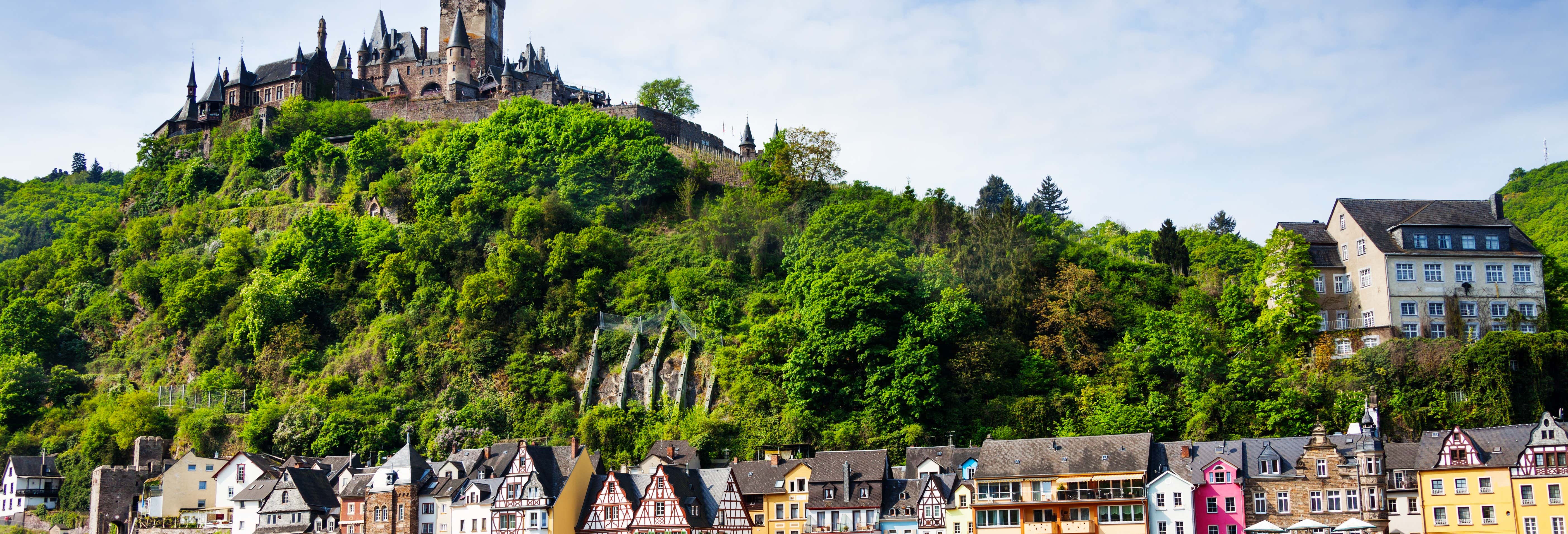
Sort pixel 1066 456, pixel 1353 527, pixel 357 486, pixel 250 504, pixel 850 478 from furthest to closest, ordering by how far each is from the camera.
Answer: pixel 250 504 < pixel 357 486 < pixel 850 478 < pixel 1066 456 < pixel 1353 527

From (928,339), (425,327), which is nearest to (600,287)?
(425,327)

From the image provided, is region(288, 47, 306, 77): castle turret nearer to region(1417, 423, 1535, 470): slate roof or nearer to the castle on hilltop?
the castle on hilltop

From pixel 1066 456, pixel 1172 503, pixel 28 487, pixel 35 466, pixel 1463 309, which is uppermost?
pixel 1463 309

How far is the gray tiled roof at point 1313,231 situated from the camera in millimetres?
58438

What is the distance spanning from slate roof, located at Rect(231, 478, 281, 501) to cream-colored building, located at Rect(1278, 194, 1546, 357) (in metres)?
41.5

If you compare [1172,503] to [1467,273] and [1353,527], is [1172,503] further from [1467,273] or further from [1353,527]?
[1467,273]

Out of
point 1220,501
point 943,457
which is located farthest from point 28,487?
point 1220,501

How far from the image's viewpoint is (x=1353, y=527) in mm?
42156

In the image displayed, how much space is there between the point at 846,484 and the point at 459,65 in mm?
52033

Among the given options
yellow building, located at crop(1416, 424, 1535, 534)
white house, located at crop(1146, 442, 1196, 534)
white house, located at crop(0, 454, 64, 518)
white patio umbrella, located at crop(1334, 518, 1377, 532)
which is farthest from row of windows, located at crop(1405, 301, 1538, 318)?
white house, located at crop(0, 454, 64, 518)

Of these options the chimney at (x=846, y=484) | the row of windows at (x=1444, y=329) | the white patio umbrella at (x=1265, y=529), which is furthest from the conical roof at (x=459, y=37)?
the white patio umbrella at (x=1265, y=529)

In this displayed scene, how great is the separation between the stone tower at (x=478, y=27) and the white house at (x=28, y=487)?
39314 mm

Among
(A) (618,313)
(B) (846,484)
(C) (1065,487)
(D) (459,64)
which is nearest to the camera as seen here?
(C) (1065,487)

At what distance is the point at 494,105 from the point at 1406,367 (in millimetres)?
54065
